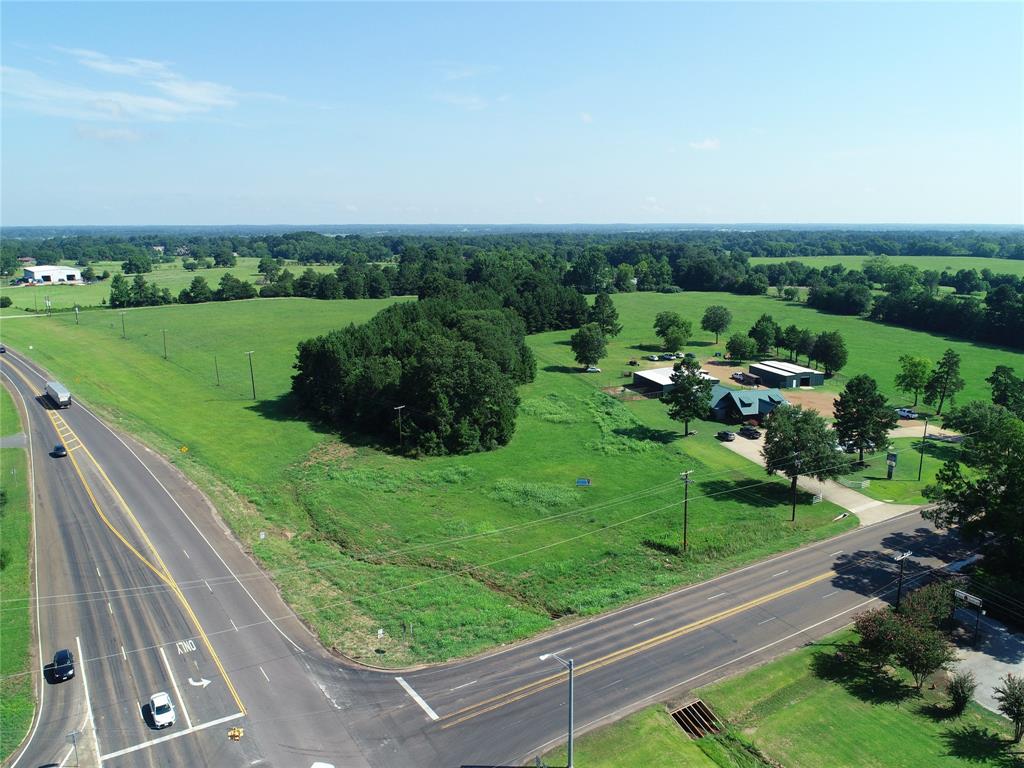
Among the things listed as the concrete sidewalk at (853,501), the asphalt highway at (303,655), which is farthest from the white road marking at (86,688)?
the concrete sidewalk at (853,501)

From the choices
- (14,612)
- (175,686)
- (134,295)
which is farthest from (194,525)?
(134,295)

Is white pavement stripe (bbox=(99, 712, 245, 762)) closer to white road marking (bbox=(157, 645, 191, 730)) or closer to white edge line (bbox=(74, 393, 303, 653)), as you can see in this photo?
white road marking (bbox=(157, 645, 191, 730))

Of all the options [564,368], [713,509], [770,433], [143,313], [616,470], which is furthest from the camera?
[143,313]

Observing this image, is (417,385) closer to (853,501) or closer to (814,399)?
(853,501)

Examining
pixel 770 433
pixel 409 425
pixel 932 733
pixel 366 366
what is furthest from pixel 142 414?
pixel 932 733

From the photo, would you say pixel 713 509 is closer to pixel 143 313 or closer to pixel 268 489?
pixel 268 489

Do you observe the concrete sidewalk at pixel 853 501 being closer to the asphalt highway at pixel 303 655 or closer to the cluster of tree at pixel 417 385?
the asphalt highway at pixel 303 655
